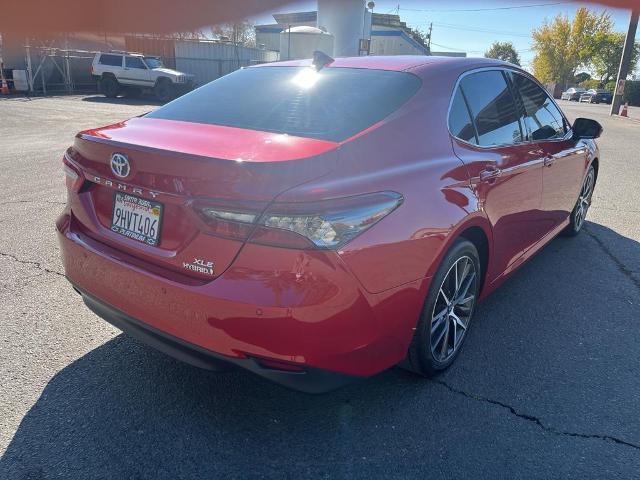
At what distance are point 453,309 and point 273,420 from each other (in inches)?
45.5

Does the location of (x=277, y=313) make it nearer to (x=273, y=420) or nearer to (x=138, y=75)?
(x=273, y=420)

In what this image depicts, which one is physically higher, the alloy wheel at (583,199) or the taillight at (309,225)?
the taillight at (309,225)

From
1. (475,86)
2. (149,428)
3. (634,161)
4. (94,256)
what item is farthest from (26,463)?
(634,161)

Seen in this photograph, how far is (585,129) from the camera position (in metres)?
4.52

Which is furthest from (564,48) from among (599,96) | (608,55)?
(599,96)

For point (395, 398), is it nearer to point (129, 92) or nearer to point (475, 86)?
point (475, 86)

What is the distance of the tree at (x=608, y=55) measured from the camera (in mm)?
51263

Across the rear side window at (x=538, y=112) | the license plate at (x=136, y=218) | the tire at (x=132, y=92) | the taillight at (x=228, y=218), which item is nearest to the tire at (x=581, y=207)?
the rear side window at (x=538, y=112)

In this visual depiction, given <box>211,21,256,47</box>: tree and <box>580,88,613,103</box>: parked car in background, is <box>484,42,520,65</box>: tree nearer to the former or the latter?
<box>580,88,613,103</box>: parked car in background

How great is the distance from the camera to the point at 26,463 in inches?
83.7

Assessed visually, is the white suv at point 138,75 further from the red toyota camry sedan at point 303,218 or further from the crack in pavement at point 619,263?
the red toyota camry sedan at point 303,218

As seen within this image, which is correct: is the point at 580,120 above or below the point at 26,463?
above

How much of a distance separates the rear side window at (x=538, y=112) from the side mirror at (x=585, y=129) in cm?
15

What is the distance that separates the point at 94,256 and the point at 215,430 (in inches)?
38.5
